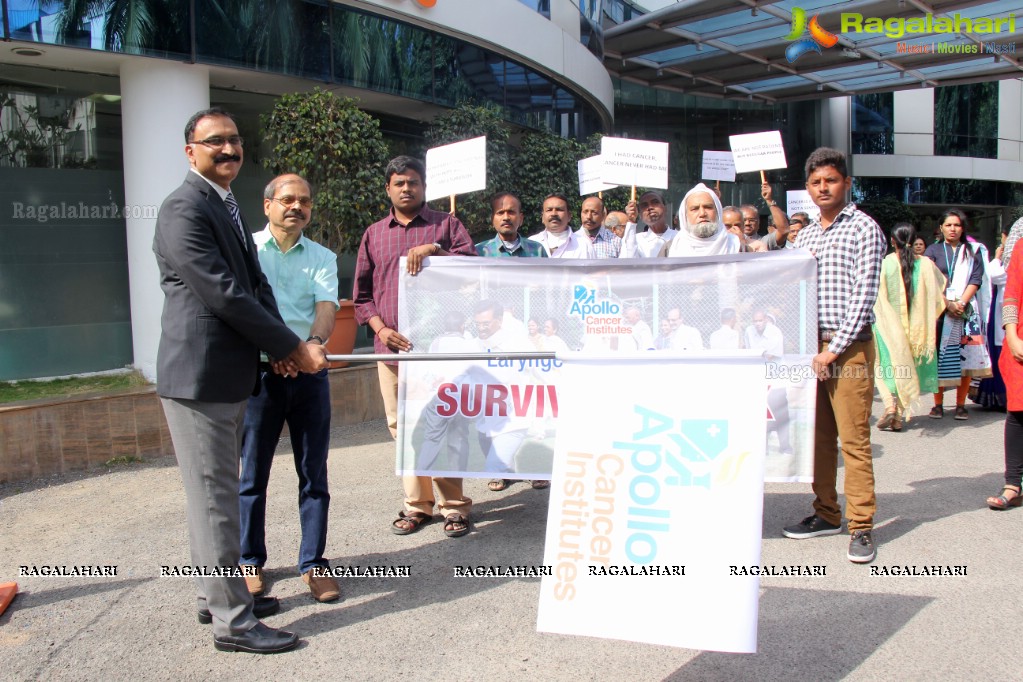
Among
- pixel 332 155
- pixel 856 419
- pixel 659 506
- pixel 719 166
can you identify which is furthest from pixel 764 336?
pixel 719 166

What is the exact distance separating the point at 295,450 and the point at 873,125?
30.3 m

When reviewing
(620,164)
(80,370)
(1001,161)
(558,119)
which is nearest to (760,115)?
(1001,161)

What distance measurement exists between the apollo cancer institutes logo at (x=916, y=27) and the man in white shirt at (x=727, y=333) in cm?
1311

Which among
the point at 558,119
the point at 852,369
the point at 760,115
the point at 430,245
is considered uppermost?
the point at 760,115

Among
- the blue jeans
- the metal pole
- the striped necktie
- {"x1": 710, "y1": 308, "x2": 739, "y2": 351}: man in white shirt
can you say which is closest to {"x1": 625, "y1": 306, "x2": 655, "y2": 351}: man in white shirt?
{"x1": 710, "y1": 308, "x2": 739, "y2": 351}: man in white shirt

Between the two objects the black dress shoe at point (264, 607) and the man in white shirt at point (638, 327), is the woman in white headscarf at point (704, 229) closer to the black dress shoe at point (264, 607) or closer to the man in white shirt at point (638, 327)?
the man in white shirt at point (638, 327)

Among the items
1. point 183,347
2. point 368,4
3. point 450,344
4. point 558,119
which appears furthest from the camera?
point 558,119

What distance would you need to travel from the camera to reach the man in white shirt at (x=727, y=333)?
444cm

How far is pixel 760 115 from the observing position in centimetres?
2786

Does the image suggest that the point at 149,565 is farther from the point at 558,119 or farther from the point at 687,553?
the point at 558,119

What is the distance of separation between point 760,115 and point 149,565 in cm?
2741

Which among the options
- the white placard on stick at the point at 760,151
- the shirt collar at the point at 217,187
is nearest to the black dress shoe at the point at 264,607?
the shirt collar at the point at 217,187

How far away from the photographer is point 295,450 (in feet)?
12.8

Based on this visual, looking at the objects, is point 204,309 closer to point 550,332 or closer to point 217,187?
point 217,187
